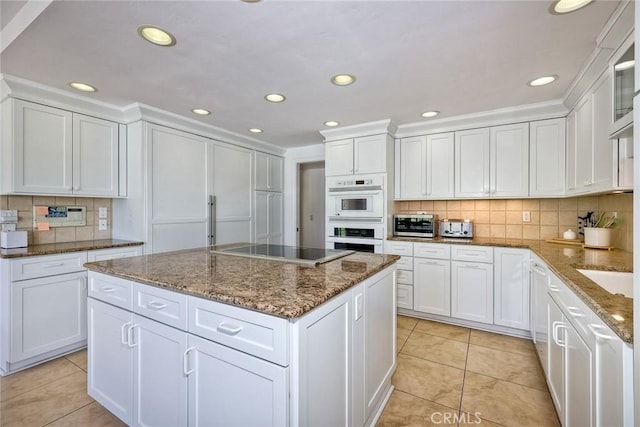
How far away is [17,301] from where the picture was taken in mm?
2170

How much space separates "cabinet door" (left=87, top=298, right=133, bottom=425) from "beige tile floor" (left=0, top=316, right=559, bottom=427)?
19 centimetres

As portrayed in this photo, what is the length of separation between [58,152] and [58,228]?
2.48 ft

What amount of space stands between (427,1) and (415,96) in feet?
4.01

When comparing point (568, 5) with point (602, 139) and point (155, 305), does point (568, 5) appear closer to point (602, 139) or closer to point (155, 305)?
point (602, 139)

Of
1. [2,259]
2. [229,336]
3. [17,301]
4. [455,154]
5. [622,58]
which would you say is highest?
[622,58]

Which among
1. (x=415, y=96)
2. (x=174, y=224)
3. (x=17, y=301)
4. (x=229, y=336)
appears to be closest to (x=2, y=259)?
(x=17, y=301)

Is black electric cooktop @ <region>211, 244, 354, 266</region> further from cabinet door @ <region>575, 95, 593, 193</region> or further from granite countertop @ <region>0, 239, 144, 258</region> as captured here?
cabinet door @ <region>575, 95, 593, 193</region>

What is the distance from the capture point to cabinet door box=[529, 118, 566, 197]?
110 inches

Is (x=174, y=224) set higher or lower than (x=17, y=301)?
higher

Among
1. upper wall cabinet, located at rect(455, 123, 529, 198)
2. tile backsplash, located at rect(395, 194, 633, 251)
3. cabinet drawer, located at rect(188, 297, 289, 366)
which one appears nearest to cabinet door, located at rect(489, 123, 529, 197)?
upper wall cabinet, located at rect(455, 123, 529, 198)

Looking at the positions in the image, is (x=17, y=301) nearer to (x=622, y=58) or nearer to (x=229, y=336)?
(x=229, y=336)

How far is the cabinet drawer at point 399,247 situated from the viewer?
129 inches

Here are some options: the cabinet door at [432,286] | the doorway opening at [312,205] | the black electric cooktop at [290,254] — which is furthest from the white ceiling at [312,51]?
the doorway opening at [312,205]

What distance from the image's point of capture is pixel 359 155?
355 centimetres
